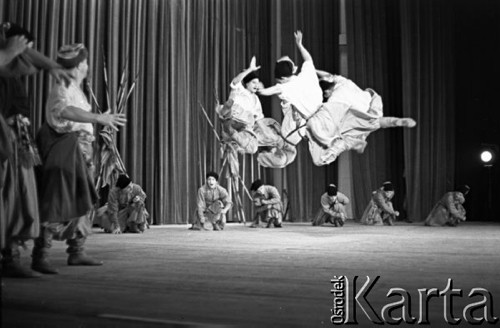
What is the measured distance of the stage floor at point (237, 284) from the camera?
179 centimetres

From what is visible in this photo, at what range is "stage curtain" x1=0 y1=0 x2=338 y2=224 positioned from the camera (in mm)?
7027

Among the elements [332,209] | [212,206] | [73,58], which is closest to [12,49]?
[73,58]

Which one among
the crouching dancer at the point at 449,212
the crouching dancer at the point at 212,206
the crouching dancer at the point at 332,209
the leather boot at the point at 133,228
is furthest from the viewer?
the crouching dancer at the point at 332,209

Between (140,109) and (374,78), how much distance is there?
339 centimetres

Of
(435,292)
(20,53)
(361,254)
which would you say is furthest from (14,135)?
(361,254)

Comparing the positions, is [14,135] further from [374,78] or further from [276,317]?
[374,78]

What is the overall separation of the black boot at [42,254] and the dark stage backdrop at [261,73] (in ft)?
14.7

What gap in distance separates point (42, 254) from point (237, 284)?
102 centimetres

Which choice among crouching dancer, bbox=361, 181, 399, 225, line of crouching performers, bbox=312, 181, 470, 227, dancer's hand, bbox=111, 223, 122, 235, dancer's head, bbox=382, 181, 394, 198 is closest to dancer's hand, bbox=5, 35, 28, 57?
dancer's hand, bbox=111, 223, 122, 235

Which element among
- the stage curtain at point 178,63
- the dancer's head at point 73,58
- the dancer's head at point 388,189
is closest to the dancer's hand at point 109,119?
the dancer's head at point 73,58

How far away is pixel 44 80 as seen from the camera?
671cm

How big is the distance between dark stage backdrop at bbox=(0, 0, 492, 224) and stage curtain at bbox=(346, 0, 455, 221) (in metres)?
0.01

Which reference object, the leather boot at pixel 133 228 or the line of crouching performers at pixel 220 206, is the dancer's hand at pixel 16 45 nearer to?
the leather boot at pixel 133 228

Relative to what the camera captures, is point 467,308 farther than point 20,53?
No
